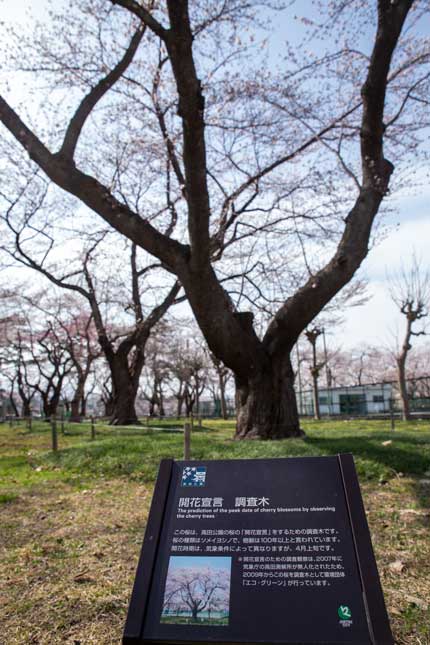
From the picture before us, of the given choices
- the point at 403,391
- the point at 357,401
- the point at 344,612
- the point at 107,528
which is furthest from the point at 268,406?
the point at 357,401

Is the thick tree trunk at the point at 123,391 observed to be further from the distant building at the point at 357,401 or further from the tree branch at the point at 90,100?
the distant building at the point at 357,401

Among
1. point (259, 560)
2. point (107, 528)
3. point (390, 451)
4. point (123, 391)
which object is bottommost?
point (107, 528)

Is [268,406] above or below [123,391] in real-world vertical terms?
below

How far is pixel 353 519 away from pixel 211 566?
0.63 m

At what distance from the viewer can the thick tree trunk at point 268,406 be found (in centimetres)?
906

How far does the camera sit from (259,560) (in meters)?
1.97

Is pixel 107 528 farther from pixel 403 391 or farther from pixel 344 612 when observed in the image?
pixel 403 391

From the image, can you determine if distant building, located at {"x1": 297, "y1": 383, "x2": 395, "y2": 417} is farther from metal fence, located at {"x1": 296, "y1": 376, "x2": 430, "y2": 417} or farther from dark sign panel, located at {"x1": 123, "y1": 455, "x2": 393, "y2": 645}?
dark sign panel, located at {"x1": 123, "y1": 455, "x2": 393, "y2": 645}

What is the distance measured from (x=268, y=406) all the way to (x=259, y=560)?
23.8ft

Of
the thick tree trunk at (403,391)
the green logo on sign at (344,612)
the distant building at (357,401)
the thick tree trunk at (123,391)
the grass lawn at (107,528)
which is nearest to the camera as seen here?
the green logo on sign at (344,612)

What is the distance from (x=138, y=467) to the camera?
7.64m

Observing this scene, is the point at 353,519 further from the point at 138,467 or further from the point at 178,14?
the point at 178,14

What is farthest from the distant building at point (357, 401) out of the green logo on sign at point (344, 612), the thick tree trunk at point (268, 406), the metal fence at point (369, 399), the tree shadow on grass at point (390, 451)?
the green logo on sign at point (344, 612)

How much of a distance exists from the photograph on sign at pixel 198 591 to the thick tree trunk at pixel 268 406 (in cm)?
713
